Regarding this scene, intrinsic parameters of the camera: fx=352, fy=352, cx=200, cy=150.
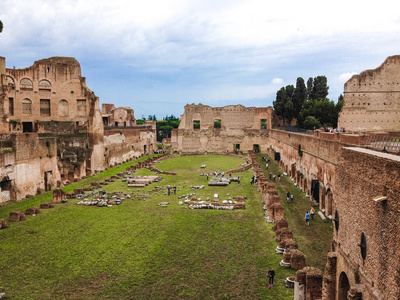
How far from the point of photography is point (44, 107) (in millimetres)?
29844

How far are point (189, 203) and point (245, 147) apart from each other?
88.1ft

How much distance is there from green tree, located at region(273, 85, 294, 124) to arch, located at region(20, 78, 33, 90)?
29.1m

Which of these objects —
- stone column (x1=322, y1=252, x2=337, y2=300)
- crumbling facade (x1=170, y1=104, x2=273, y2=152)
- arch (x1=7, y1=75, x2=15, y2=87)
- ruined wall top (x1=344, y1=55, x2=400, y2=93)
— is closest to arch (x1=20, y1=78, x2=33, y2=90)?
arch (x1=7, y1=75, x2=15, y2=87)

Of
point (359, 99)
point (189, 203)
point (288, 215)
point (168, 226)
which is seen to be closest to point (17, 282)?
point (168, 226)

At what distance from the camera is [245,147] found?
139ft

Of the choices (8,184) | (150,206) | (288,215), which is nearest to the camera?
(288,215)

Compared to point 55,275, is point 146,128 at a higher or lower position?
higher

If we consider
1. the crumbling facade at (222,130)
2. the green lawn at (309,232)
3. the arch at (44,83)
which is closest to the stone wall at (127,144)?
the crumbling facade at (222,130)

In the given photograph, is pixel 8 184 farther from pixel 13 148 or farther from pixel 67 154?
pixel 67 154

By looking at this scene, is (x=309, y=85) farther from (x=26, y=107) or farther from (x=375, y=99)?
(x=26, y=107)

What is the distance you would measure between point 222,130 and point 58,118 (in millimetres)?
19651

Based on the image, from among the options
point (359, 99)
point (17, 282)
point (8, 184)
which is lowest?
point (17, 282)

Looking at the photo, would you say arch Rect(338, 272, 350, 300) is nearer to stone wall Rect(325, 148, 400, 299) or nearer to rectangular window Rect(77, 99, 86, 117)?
stone wall Rect(325, 148, 400, 299)

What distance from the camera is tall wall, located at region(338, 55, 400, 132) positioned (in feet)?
69.7
